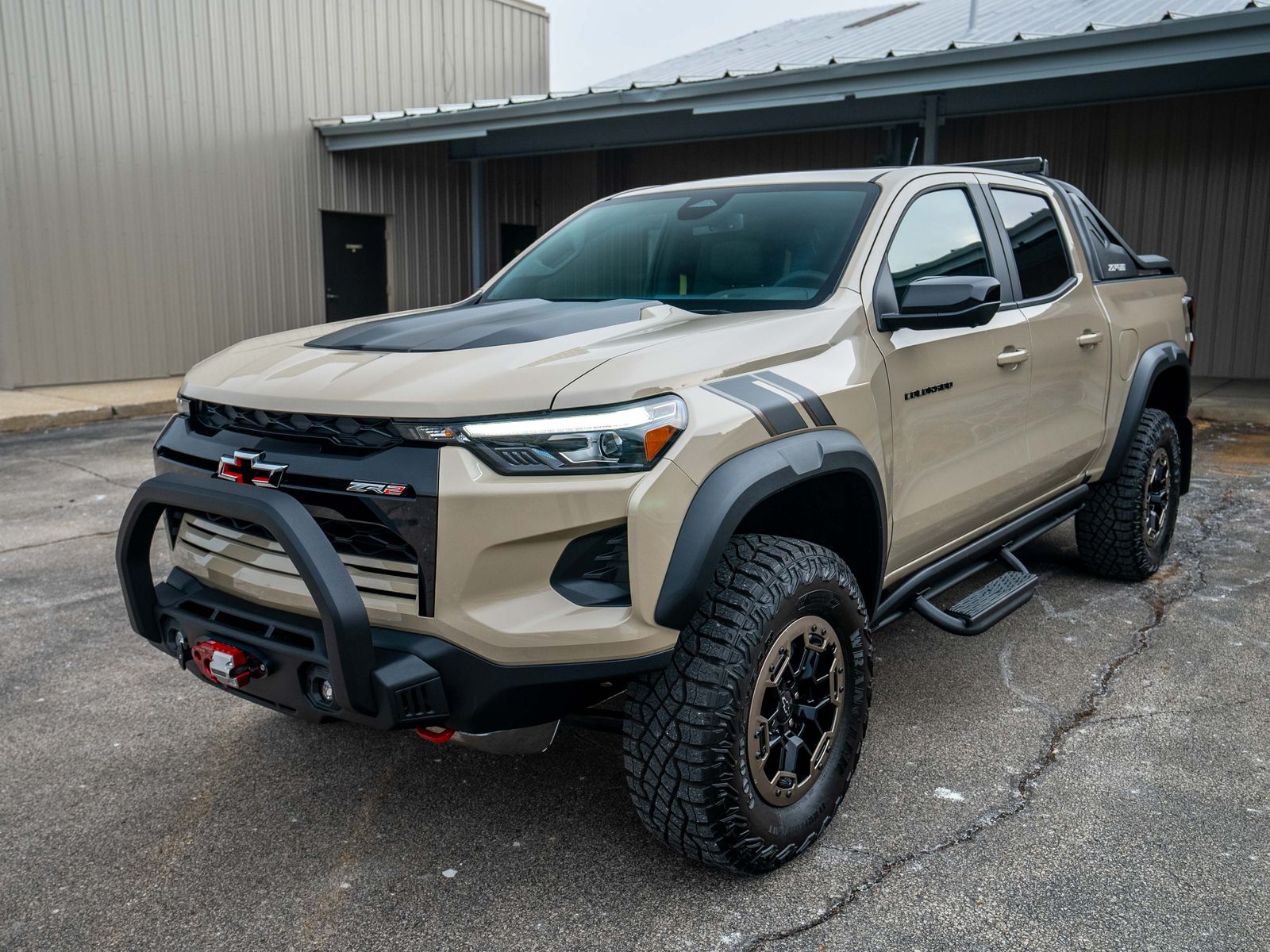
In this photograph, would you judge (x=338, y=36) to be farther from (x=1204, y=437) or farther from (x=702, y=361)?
(x=702, y=361)

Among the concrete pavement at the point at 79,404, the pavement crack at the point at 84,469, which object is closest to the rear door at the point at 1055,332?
the pavement crack at the point at 84,469

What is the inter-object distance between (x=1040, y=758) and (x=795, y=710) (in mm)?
1026

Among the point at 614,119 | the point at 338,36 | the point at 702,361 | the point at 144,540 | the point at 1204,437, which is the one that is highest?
the point at 338,36

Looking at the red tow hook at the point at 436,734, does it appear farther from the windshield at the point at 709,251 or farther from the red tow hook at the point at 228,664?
the windshield at the point at 709,251

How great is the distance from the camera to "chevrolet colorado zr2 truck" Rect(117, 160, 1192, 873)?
2.35 metres

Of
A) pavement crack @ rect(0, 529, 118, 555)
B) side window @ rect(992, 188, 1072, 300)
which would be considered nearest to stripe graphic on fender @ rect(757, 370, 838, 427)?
side window @ rect(992, 188, 1072, 300)

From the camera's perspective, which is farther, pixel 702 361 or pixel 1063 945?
pixel 702 361

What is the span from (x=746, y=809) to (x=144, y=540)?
1646 millimetres

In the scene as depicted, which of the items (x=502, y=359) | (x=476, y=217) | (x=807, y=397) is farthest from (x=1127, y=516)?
(x=476, y=217)

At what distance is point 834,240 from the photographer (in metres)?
3.36

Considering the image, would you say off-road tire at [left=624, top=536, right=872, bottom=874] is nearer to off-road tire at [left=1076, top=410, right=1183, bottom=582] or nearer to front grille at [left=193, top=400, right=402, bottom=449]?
front grille at [left=193, top=400, right=402, bottom=449]

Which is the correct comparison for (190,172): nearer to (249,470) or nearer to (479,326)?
(479,326)

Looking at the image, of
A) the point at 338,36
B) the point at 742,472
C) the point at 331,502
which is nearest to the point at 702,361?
the point at 742,472

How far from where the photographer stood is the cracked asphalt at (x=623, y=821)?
2.52 m
